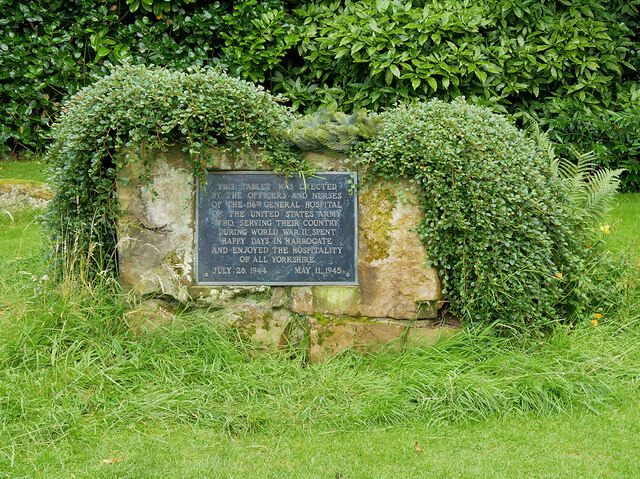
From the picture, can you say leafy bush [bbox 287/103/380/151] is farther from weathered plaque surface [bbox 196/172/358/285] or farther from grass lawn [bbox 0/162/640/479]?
grass lawn [bbox 0/162/640/479]

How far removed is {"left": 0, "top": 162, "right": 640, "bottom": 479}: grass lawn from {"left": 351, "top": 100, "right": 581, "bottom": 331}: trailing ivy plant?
24 cm

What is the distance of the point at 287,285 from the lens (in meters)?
4.34

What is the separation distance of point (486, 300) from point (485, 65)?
11.2 feet

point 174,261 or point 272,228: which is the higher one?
point 272,228

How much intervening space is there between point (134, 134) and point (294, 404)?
73.6 inches

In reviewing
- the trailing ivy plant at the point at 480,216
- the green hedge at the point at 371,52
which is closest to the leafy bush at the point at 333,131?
A: the trailing ivy plant at the point at 480,216

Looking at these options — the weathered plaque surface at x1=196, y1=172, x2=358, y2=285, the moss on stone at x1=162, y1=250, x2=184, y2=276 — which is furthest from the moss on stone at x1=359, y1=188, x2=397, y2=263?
the moss on stone at x1=162, y1=250, x2=184, y2=276

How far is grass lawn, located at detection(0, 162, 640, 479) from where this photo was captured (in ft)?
10.4

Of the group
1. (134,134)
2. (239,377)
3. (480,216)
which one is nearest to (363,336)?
(239,377)

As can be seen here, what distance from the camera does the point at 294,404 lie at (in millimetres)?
3672

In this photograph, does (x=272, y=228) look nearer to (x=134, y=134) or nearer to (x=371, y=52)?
(x=134, y=134)

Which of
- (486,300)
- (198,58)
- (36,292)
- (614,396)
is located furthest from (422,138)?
(198,58)

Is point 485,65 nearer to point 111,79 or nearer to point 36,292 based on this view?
point 111,79

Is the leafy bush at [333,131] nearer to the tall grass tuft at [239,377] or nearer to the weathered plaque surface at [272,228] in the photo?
the weathered plaque surface at [272,228]
